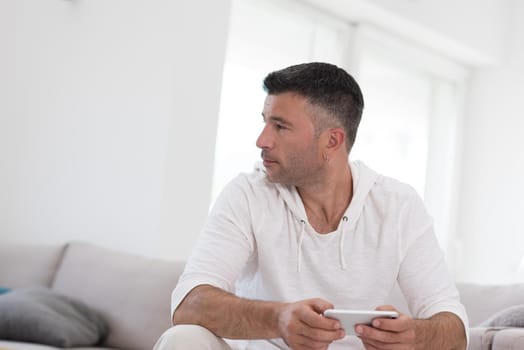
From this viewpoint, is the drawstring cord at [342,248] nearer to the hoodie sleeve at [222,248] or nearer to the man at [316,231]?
the man at [316,231]

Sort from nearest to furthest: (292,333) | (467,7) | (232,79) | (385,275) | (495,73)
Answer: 1. (292,333)
2. (385,275)
3. (232,79)
4. (467,7)
5. (495,73)

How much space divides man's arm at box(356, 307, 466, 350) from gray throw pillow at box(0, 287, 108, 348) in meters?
1.37

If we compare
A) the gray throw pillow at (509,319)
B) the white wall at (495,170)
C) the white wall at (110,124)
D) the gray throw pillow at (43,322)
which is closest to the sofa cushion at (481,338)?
the gray throw pillow at (509,319)

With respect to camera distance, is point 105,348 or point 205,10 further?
point 205,10

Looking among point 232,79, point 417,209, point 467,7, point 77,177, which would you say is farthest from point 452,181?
point 417,209

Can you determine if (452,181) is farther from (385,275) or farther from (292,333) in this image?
(292,333)

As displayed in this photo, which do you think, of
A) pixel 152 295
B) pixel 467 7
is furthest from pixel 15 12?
pixel 467 7

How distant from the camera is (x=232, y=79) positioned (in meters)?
4.36

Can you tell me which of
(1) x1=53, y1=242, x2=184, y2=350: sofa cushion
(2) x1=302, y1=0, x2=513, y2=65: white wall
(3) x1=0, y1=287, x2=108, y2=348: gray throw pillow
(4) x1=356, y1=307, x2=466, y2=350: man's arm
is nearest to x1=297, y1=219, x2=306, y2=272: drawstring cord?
A: (4) x1=356, y1=307, x2=466, y2=350: man's arm

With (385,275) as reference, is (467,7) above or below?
above

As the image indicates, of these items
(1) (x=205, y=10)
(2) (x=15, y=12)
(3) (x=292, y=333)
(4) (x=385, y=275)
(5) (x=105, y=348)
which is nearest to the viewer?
(3) (x=292, y=333)

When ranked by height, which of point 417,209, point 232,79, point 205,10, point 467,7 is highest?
point 467,7

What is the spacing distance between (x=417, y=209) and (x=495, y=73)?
13.0 ft

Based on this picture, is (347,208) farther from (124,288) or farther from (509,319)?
(124,288)
